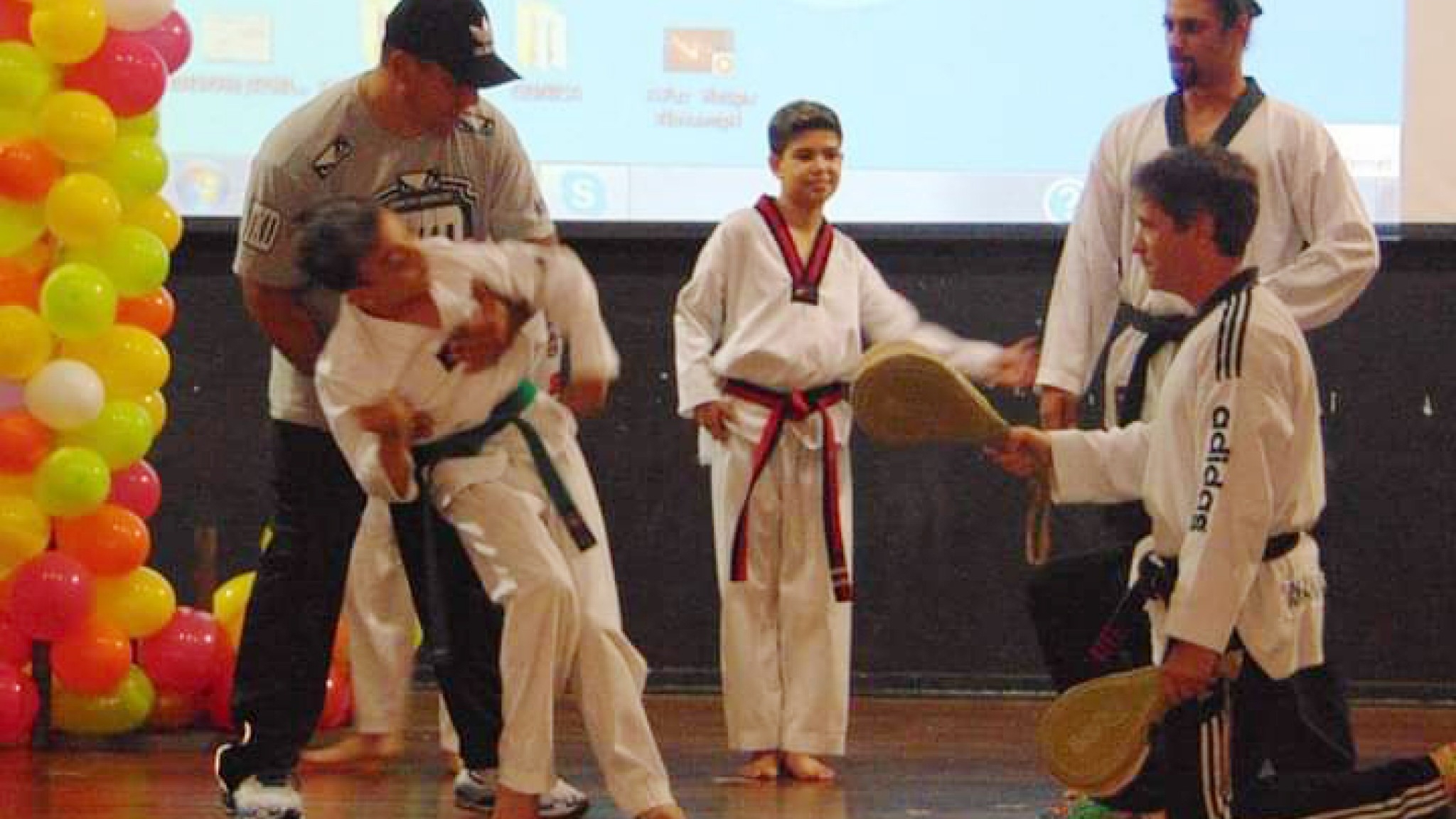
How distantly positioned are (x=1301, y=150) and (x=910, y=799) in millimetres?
1517

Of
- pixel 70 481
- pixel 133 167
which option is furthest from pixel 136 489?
pixel 133 167

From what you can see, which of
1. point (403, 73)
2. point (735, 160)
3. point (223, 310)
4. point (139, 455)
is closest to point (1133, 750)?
point (403, 73)

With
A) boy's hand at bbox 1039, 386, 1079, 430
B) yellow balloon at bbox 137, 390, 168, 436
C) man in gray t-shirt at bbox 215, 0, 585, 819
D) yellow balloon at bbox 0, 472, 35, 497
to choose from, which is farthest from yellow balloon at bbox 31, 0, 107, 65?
boy's hand at bbox 1039, 386, 1079, 430

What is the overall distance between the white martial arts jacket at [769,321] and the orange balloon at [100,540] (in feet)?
4.19

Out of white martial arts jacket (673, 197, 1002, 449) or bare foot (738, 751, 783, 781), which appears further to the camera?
white martial arts jacket (673, 197, 1002, 449)

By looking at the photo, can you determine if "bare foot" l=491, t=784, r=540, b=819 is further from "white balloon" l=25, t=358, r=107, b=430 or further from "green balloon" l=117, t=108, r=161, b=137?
"green balloon" l=117, t=108, r=161, b=137

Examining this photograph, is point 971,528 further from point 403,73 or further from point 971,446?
point 403,73

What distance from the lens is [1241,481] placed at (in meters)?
3.50

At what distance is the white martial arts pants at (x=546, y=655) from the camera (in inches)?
160

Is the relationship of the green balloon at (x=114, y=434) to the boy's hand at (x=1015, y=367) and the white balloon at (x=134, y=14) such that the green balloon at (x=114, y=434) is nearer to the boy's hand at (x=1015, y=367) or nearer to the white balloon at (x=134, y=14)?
the white balloon at (x=134, y=14)

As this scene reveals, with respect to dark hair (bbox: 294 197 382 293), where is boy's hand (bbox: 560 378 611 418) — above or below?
below

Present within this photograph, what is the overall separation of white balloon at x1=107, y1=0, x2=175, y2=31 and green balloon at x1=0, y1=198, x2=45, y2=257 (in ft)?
1.45

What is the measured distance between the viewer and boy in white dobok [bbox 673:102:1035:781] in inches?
216

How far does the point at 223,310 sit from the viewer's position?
6.95 metres
